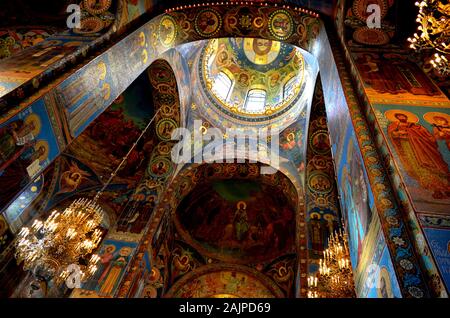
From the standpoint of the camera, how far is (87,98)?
20.3ft

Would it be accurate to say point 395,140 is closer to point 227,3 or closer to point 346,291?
point 346,291

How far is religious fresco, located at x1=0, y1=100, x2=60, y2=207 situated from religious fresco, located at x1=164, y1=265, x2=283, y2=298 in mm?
8167

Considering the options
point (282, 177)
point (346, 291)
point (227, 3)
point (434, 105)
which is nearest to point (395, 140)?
point (434, 105)

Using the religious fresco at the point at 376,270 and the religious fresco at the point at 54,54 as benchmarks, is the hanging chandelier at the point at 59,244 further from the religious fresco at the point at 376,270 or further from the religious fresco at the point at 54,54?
the religious fresco at the point at 376,270

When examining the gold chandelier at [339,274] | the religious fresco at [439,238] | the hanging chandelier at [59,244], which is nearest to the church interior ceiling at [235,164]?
the religious fresco at [439,238]

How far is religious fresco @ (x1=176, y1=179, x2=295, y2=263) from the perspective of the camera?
13.1 m

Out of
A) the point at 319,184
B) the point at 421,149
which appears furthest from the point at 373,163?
the point at 319,184

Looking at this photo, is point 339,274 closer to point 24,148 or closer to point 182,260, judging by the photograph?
point 24,148

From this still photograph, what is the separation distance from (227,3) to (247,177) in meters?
6.43

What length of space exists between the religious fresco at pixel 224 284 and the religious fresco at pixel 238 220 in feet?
1.77

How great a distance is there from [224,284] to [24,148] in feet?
31.5

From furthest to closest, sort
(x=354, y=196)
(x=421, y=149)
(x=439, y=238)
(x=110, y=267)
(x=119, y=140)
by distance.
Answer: (x=119, y=140) < (x=110, y=267) < (x=354, y=196) < (x=421, y=149) < (x=439, y=238)

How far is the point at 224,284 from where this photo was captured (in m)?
12.5

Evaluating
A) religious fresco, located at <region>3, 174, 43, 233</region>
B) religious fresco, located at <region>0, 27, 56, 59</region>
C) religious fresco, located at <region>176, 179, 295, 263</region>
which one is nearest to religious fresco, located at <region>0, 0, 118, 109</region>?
religious fresco, located at <region>0, 27, 56, 59</region>
